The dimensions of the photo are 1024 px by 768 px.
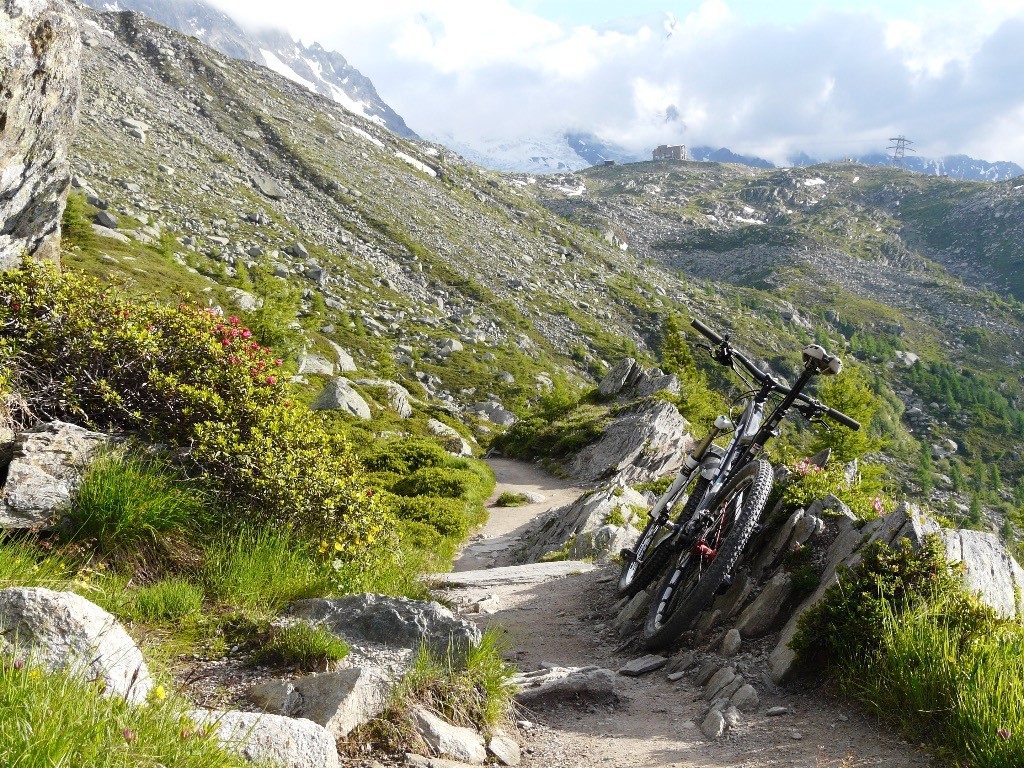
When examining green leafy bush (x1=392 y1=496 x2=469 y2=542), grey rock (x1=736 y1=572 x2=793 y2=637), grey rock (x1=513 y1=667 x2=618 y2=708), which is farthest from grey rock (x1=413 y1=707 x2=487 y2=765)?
green leafy bush (x1=392 y1=496 x2=469 y2=542)

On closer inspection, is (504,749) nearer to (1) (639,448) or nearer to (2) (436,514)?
(2) (436,514)

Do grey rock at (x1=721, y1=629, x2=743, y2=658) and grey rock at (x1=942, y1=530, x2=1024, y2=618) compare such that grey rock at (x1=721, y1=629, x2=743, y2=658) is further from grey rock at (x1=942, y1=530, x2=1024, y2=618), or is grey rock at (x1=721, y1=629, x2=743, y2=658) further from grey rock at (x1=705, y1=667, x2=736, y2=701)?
grey rock at (x1=942, y1=530, x2=1024, y2=618)

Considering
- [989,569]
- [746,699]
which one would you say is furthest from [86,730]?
[989,569]

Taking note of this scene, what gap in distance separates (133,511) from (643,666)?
19.2ft

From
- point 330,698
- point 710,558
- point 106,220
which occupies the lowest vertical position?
point 330,698

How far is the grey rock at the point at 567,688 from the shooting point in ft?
21.0

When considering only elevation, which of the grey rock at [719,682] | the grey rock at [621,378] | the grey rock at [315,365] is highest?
the grey rock at [621,378]

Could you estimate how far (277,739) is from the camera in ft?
11.9

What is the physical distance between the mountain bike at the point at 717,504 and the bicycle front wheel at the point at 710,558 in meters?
0.01

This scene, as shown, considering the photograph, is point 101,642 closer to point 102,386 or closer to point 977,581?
Answer: point 102,386

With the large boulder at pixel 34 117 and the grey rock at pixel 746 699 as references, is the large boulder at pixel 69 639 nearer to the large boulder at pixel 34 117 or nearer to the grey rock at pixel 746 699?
the grey rock at pixel 746 699

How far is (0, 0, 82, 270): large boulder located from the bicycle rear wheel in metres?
9.90

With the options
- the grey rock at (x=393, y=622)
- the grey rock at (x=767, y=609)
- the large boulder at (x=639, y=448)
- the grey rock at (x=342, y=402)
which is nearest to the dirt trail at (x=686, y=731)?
the grey rock at (x=767, y=609)

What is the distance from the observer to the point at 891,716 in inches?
208
